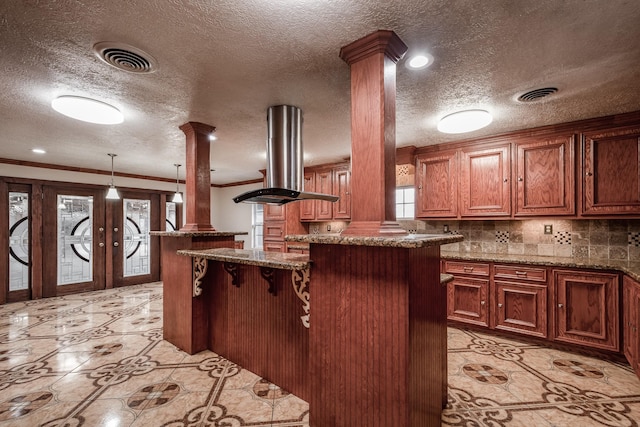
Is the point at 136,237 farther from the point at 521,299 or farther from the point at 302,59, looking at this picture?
the point at 521,299

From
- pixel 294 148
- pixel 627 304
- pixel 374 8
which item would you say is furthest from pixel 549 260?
pixel 374 8

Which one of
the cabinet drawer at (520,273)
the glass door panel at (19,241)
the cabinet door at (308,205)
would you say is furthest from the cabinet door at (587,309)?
the glass door panel at (19,241)

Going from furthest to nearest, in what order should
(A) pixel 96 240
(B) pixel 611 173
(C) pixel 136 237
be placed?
(C) pixel 136 237
(A) pixel 96 240
(B) pixel 611 173

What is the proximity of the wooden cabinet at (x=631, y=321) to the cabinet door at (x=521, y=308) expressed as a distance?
22.4 inches

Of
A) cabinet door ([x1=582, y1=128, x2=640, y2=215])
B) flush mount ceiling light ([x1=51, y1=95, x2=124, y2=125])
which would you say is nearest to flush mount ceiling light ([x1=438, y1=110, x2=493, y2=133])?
cabinet door ([x1=582, y1=128, x2=640, y2=215])

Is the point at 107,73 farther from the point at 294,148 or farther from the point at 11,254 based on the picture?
the point at 11,254

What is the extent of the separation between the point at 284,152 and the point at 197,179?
93 centimetres

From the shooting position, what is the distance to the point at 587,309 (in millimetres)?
2848

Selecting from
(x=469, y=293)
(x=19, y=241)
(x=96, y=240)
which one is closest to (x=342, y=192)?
(x=469, y=293)

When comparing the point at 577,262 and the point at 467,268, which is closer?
the point at 577,262

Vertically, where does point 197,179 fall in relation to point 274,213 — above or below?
above

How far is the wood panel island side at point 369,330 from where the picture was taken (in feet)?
4.86

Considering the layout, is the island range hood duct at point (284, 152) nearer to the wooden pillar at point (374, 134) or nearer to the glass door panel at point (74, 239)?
the wooden pillar at point (374, 134)

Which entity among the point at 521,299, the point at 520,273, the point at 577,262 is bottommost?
the point at 521,299
